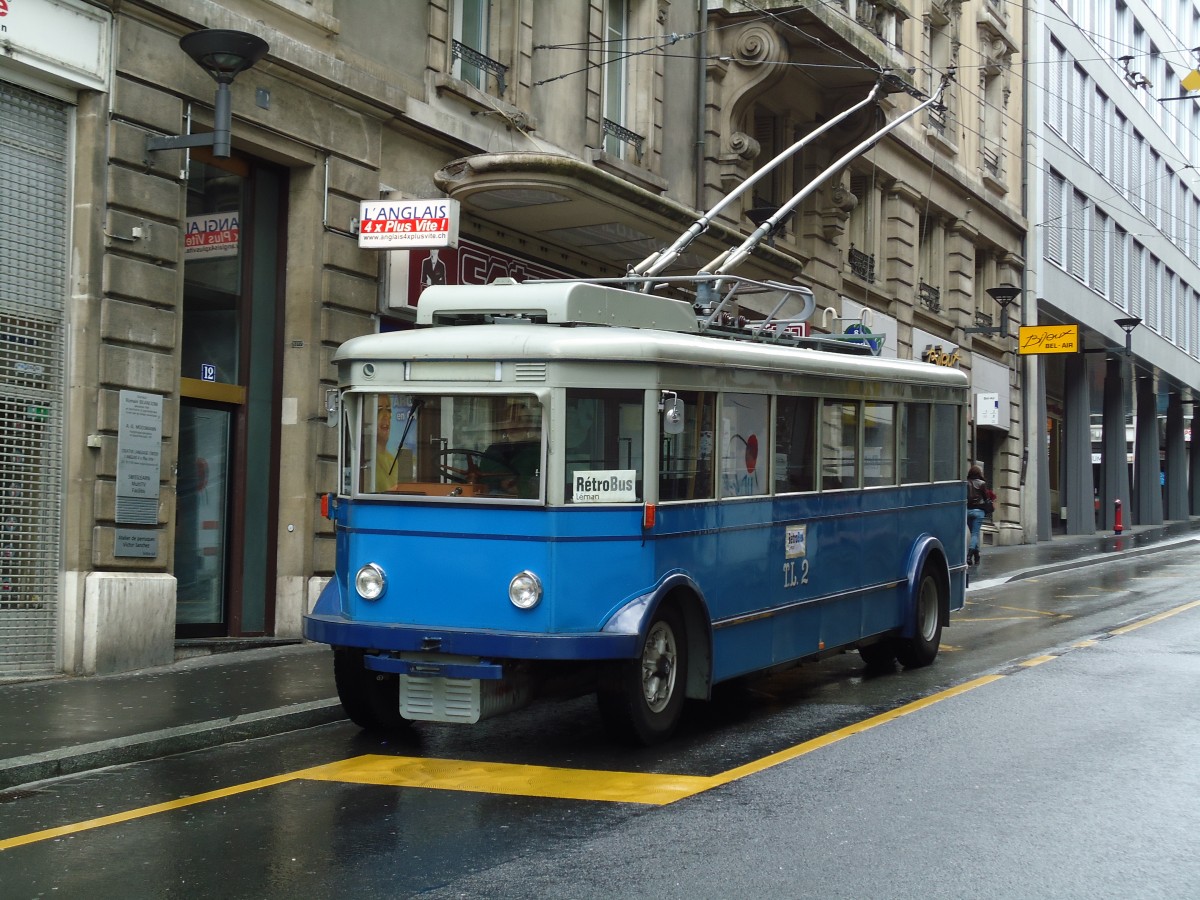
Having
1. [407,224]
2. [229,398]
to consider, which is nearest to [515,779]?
[229,398]

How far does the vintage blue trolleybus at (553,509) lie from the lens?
8305 mm

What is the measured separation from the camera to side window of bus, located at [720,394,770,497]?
9.41 meters

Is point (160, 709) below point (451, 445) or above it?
below

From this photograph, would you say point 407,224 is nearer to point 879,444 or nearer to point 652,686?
point 879,444

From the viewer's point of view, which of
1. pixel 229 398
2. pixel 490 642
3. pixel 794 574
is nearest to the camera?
pixel 490 642

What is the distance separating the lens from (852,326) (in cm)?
1362

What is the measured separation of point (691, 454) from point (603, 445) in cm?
76

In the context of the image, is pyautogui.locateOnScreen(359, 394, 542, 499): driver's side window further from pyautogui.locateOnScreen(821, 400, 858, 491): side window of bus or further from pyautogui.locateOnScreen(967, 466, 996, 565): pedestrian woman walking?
pyautogui.locateOnScreen(967, 466, 996, 565): pedestrian woman walking

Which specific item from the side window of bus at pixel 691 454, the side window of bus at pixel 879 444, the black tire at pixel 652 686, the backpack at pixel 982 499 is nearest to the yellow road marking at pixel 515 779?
the black tire at pixel 652 686

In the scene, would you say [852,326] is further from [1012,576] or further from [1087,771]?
[1012,576]

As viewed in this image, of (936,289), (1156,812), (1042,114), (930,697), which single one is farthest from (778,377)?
(1042,114)

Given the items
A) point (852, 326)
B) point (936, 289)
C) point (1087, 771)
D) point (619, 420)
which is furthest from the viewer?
point (936, 289)

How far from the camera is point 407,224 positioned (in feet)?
46.1

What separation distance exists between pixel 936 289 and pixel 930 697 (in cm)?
2299
